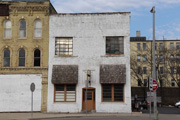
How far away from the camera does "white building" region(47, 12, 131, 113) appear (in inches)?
1039

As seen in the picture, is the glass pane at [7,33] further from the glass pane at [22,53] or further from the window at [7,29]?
the glass pane at [22,53]

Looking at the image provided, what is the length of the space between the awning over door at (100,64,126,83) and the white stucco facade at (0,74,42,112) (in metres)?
6.19

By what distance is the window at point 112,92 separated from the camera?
86.9ft

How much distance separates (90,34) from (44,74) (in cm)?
598

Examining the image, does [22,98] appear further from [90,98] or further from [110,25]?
[110,25]

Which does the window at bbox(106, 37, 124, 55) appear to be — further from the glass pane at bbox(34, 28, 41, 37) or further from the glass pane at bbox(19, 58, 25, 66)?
the glass pane at bbox(19, 58, 25, 66)

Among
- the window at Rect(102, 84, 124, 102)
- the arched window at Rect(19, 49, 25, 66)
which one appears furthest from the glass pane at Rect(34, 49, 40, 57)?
the window at Rect(102, 84, 124, 102)

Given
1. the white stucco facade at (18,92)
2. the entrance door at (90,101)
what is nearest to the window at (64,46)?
the white stucco facade at (18,92)

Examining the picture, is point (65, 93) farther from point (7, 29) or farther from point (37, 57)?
point (7, 29)

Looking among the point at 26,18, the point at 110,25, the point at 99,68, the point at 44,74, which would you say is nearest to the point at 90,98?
the point at 99,68

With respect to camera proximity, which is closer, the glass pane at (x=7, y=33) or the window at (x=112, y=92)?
the window at (x=112, y=92)

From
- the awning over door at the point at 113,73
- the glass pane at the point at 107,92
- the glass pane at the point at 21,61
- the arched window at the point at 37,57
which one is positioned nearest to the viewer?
the awning over door at the point at 113,73

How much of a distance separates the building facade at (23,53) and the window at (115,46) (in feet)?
20.1

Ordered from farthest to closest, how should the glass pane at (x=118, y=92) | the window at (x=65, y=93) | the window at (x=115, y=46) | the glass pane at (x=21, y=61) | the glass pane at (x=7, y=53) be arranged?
the glass pane at (x=7, y=53), the glass pane at (x=21, y=61), the window at (x=115, y=46), the window at (x=65, y=93), the glass pane at (x=118, y=92)
